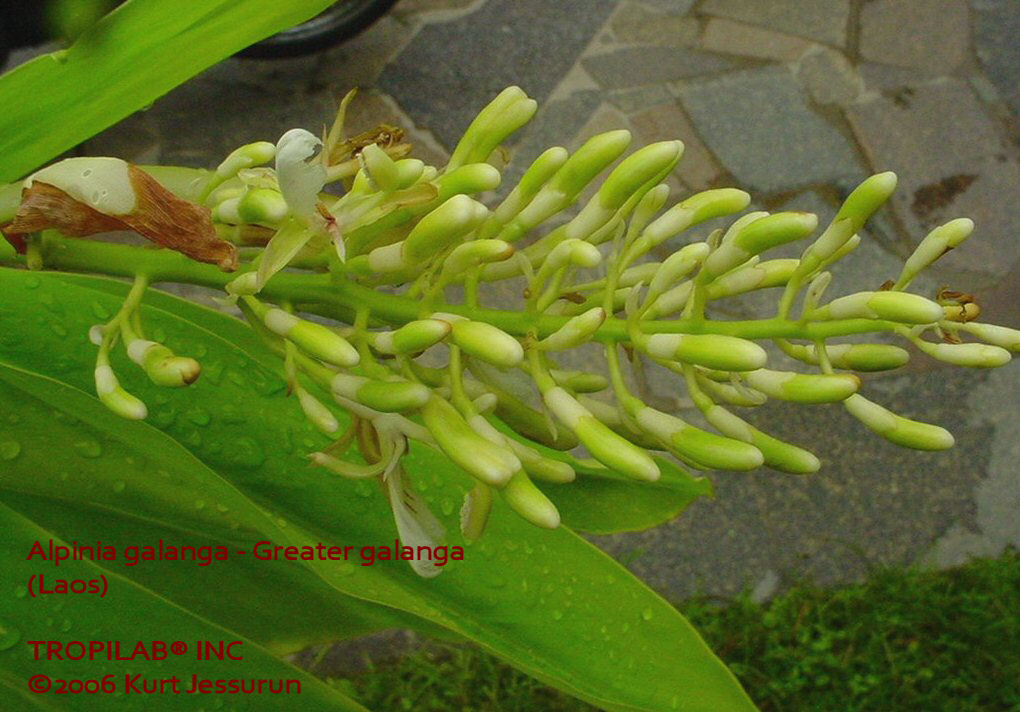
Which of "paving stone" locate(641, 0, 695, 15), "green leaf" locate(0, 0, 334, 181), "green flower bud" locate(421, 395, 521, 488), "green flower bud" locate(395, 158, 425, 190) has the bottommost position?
"paving stone" locate(641, 0, 695, 15)

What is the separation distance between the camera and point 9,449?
553 mm

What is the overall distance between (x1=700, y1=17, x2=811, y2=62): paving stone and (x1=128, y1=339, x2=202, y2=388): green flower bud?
2300 mm

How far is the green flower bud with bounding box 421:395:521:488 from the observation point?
1.46ft

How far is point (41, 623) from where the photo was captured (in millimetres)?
537

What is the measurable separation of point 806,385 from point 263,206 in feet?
0.82

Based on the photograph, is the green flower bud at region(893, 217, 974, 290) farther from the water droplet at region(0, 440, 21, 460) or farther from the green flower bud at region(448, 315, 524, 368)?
the water droplet at region(0, 440, 21, 460)

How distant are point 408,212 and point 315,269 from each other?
0.19 ft

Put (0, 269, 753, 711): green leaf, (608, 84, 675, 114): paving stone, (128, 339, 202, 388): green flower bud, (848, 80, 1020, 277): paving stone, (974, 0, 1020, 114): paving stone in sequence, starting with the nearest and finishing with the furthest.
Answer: (128, 339, 202, 388): green flower bud → (0, 269, 753, 711): green leaf → (848, 80, 1020, 277): paving stone → (608, 84, 675, 114): paving stone → (974, 0, 1020, 114): paving stone

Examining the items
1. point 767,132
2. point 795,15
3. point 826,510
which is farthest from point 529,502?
point 795,15

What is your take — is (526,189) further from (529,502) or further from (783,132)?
(783,132)

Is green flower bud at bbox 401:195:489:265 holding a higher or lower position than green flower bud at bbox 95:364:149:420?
higher

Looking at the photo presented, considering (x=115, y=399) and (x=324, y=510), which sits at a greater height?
(x=115, y=399)

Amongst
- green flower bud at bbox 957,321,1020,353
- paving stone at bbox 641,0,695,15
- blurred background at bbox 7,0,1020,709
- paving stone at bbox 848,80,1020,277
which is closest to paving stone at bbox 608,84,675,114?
blurred background at bbox 7,0,1020,709

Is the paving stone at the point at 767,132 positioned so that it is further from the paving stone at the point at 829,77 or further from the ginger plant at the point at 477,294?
the ginger plant at the point at 477,294
